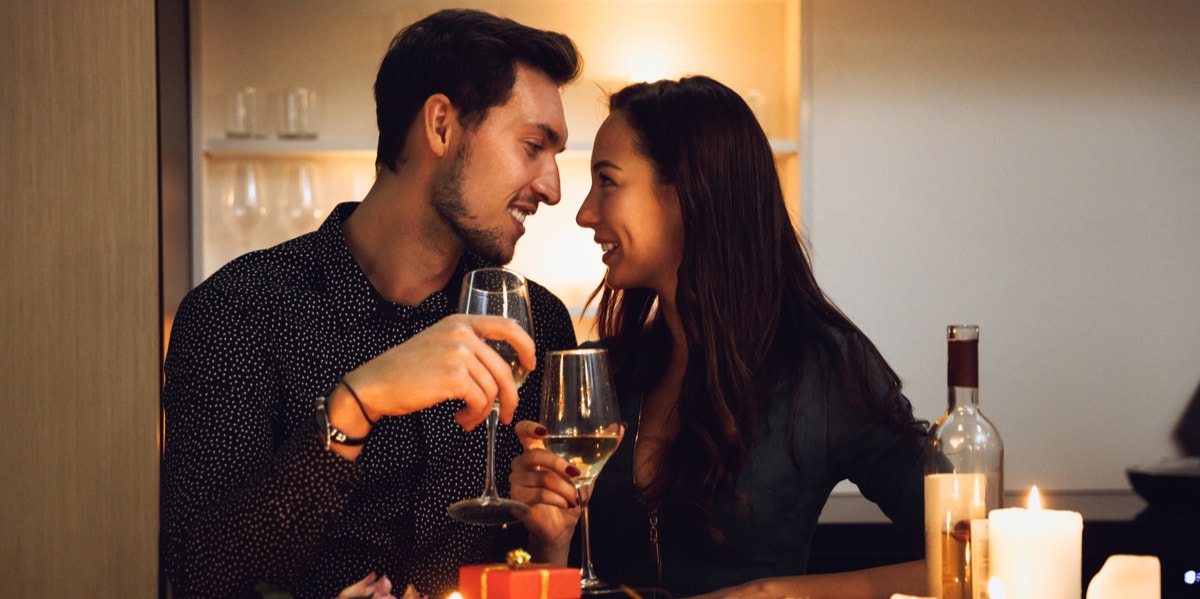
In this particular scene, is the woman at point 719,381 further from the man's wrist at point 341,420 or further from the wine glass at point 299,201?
the wine glass at point 299,201

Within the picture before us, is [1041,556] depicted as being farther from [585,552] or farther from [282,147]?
[282,147]

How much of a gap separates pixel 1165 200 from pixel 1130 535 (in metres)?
0.99

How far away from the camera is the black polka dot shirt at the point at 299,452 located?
127cm

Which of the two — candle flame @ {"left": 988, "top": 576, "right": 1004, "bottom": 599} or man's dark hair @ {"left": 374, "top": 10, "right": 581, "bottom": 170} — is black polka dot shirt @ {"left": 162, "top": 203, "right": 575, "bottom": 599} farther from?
candle flame @ {"left": 988, "top": 576, "right": 1004, "bottom": 599}

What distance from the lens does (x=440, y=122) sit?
1.75 metres

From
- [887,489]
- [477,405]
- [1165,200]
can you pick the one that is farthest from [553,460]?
[1165,200]

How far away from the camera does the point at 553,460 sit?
126 centimetres

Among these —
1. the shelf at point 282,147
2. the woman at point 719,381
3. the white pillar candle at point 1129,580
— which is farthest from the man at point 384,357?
the shelf at point 282,147

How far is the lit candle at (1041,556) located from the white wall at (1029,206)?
215cm

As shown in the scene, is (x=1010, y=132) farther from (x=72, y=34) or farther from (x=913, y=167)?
(x=72, y=34)

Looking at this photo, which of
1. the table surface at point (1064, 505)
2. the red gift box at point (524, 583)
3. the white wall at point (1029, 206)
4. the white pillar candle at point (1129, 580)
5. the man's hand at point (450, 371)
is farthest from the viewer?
the white wall at point (1029, 206)

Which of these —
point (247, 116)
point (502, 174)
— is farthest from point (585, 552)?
point (247, 116)

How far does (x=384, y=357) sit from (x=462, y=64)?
0.69 m

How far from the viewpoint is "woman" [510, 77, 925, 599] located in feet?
5.18
